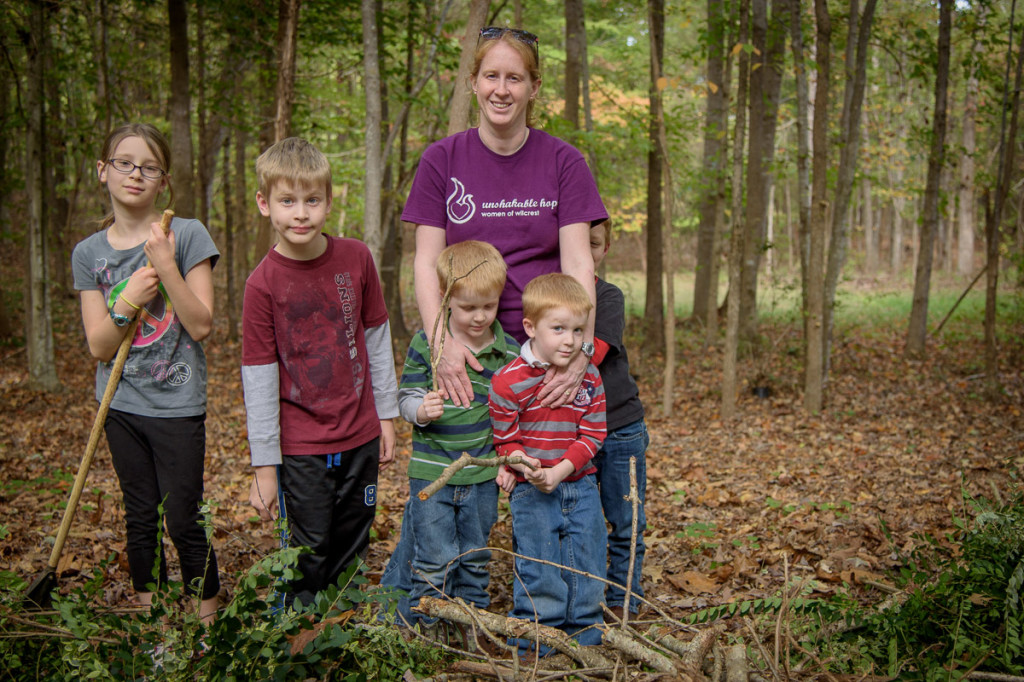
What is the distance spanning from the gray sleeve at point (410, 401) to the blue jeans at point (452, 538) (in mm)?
271

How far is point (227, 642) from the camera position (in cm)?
212

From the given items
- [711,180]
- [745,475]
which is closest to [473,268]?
[745,475]

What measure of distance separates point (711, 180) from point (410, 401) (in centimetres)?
1145

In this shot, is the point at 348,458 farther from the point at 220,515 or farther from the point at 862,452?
the point at 862,452

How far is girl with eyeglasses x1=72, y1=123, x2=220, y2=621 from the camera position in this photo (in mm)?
2906

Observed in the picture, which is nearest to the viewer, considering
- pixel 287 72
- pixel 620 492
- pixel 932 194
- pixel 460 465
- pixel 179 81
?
pixel 460 465

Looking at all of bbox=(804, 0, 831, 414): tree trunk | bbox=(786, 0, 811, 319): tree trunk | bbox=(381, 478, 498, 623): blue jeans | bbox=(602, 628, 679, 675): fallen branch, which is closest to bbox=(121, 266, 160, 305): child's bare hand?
bbox=(381, 478, 498, 623): blue jeans

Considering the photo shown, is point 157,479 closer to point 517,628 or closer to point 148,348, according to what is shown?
point 148,348

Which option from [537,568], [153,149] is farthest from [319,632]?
[153,149]

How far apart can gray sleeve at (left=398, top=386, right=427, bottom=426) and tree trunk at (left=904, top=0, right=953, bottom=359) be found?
8.46 metres

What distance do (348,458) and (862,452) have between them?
5595 mm

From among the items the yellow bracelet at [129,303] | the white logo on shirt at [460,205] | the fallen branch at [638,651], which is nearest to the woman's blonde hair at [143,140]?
the yellow bracelet at [129,303]

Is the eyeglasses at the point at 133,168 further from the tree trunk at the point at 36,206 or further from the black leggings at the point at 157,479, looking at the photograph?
the tree trunk at the point at 36,206

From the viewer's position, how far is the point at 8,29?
8.60m
